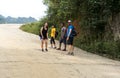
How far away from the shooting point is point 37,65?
16219 mm

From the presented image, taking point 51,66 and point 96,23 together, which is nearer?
point 51,66

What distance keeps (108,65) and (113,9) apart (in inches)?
288

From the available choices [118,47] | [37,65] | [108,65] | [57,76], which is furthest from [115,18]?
[57,76]

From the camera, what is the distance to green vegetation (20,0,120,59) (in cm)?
2339

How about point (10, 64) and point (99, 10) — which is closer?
point (10, 64)

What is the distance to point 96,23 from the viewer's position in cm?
2572

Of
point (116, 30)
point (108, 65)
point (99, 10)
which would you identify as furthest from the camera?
point (99, 10)

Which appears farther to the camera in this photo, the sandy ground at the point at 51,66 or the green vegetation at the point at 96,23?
the green vegetation at the point at 96,23

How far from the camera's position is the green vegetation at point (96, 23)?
76.7 ft

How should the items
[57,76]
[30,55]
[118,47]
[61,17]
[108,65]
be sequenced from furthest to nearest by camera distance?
1. [61,17]
2. [118,47]
3. [30,55]
4. [108,65]
5. [57,76]

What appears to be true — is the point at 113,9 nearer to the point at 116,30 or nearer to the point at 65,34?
the point at 116,30

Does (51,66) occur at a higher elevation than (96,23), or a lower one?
lower

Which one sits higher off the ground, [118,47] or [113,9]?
[113,9]

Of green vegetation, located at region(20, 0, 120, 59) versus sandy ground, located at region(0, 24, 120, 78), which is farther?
green vegetation, located at region(20, 0, 120, 59)
